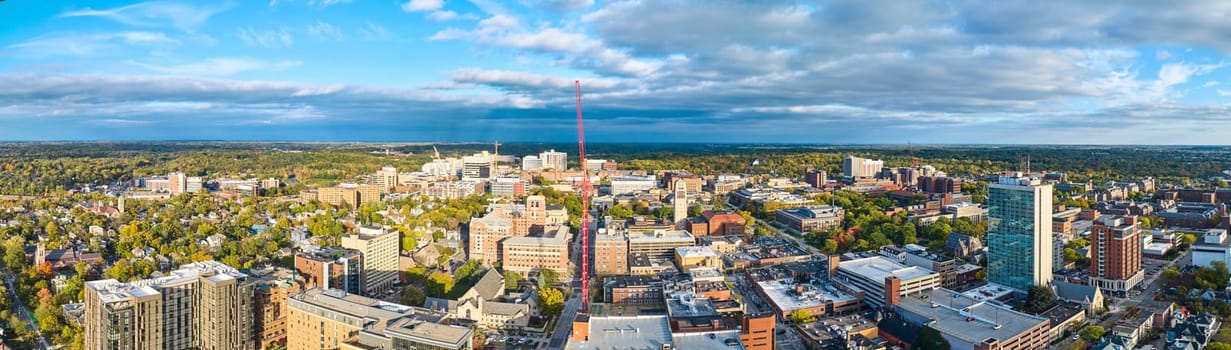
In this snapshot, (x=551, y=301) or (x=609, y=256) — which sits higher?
(x=609, y=256)

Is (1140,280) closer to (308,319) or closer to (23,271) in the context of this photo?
(308,319)

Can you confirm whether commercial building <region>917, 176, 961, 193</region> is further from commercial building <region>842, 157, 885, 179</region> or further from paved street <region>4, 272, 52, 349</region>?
paved street <region>4, 272, 52, 349</region>

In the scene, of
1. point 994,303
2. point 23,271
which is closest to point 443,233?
point 23,271

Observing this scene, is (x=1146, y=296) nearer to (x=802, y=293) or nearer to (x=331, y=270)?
(x=802, y=293)

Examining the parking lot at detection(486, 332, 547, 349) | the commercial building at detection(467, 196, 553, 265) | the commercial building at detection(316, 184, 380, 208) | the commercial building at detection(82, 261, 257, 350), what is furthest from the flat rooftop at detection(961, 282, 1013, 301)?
the commercial building at detection(316, 184, 380, 208)

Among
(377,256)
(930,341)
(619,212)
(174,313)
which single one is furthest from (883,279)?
(619,212)

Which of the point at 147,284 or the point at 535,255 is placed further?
the point at 535,255

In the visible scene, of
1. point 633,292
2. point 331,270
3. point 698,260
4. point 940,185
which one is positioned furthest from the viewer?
point 940,185

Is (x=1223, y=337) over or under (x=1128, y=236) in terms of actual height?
under
